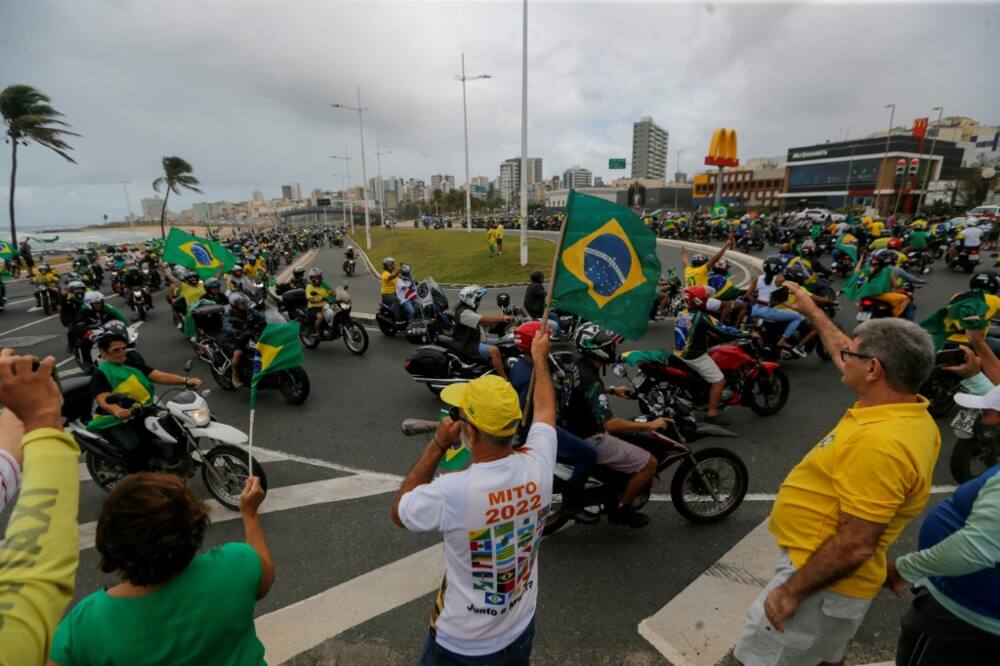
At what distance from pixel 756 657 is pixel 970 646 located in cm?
81

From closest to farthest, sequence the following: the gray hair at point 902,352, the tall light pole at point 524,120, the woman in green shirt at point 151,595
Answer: the woman in green shirt at point 151,595 → the gray hair at point 902,352 → the tall light pole at point 524,120

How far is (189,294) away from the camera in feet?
35.2

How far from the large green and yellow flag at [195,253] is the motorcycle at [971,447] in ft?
36.7

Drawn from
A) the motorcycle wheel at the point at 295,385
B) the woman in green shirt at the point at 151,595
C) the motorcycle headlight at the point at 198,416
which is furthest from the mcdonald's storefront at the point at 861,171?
the woman in green shirt at the point at 151,595

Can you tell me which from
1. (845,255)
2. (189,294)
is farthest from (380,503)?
(845,255)

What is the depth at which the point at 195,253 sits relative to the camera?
9.29 meters

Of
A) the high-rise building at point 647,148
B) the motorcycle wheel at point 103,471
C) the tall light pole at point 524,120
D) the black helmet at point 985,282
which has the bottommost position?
the motorcycle wheel at point 103,471

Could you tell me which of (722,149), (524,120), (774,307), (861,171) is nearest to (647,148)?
(861,171)

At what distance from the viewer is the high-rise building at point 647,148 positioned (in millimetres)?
170625

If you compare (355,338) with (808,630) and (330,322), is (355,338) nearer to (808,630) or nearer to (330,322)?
(330,322)

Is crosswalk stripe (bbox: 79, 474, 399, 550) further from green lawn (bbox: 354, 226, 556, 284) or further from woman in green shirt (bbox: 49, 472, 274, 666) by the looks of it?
green lawn (bbox: 354, 226, 556, 284)

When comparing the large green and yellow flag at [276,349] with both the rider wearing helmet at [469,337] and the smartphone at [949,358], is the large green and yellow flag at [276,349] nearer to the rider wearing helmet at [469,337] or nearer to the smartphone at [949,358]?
the rider wearing helmet at [469,337]

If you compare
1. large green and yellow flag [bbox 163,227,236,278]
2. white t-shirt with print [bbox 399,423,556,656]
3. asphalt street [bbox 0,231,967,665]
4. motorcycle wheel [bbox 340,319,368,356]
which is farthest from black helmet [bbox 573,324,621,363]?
Result: large green and yellow flag [bbox 163,227,236,278]

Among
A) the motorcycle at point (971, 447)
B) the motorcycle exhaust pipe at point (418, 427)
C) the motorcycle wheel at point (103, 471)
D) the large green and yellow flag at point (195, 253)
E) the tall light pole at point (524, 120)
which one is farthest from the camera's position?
the tall light pole at point (524, 120)
